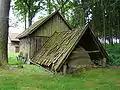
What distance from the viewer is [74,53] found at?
20094 mm

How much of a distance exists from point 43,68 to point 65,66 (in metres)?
3.10

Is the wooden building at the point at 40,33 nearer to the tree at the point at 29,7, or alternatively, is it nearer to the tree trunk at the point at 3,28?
the tree trunk at the point at 3,28

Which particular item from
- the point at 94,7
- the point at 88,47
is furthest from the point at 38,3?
the point at 88,47

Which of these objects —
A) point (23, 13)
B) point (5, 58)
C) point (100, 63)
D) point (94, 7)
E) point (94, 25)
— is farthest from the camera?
point (23, 13)

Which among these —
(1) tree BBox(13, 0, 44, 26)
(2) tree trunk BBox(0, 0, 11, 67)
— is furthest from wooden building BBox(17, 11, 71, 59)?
(1) tree BBox(13, 0, 44, 26)

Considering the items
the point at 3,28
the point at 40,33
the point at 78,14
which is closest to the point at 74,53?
the point at 3,28

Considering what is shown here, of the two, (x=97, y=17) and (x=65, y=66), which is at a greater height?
(x=97, y=17)

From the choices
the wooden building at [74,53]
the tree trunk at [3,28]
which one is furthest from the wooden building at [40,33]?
the tree trunk at [3,28]

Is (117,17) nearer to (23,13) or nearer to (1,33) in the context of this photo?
(23,13)

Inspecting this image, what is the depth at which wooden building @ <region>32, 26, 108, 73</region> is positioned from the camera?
18.0m

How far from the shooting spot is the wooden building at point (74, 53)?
18039 mm

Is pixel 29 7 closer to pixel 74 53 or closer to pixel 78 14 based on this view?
pixel 78 14

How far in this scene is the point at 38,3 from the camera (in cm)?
4728

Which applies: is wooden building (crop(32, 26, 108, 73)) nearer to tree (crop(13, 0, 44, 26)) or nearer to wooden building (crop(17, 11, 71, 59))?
wooden building (crop(17, 11, 71, 59))
